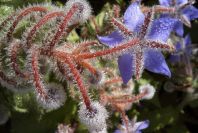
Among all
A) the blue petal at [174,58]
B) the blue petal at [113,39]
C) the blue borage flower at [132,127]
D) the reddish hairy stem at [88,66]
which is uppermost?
the blue petal at [113,39]

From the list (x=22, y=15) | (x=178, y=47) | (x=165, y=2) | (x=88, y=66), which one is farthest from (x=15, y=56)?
(x=178, y=47)

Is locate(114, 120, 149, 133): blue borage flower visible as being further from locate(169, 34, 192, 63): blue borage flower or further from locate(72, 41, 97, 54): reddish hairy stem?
locate(72, 41, 97, 54): reddish hairy stem

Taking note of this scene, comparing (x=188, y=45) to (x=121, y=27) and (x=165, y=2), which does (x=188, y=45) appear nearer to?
(x=165, y=2)

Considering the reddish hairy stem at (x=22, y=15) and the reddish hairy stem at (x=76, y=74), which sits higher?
the reddish hairy stem at (x=22, y=15)

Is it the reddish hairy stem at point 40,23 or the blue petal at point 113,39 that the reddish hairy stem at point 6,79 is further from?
the blue petal at point 113,39

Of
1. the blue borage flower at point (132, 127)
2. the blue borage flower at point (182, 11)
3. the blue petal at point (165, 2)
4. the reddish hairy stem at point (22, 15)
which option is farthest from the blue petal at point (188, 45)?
the reddish hairy stem at point (22, 15)

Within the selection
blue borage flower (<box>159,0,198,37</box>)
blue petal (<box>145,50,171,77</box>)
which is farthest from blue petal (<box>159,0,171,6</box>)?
blue petal (<box>145,50,171,77</box>)
